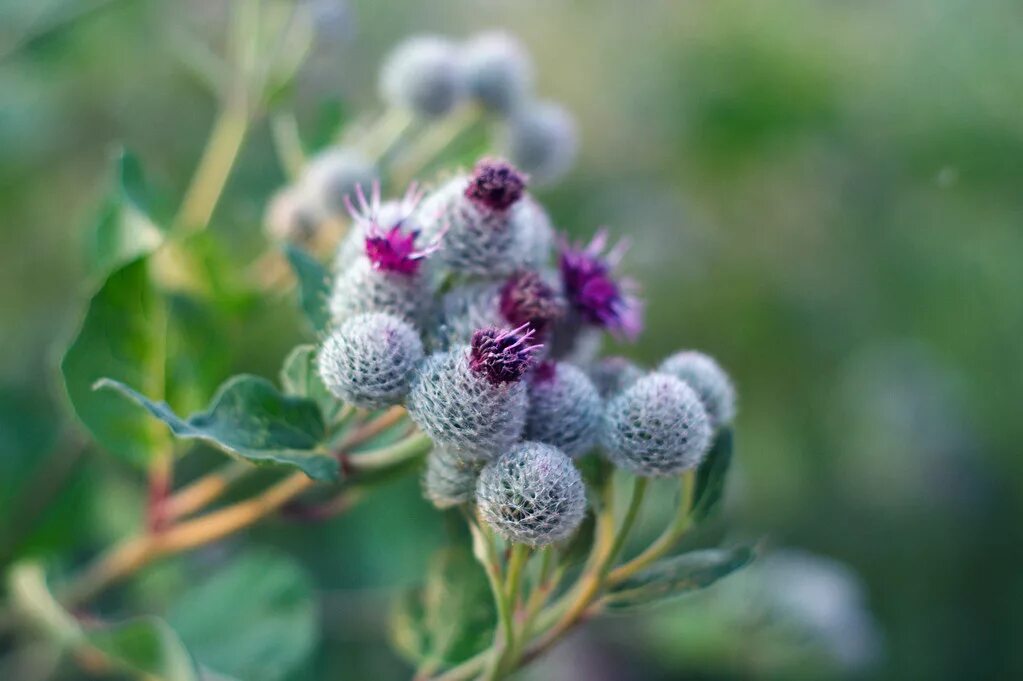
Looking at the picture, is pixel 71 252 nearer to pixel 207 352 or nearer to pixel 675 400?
pixel 207 352

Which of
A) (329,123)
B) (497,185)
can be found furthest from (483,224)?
(329,123)

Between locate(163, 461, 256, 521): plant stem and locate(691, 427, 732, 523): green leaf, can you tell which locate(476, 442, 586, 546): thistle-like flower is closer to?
locate(691, 427, 732, 523): green leaf

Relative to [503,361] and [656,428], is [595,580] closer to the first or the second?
[656,428]

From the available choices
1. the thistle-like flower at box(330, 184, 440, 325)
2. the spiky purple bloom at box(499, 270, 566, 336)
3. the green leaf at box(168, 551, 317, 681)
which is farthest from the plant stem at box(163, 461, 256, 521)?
the spiky purple bloom at box(499, 270, 566, 336)

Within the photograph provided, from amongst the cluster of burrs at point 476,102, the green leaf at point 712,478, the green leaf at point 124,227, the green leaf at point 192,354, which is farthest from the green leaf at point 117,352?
the green leaf at point 712,478

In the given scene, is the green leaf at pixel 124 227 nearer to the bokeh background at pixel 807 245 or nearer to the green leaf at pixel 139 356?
the green leaf at pixel 139 356

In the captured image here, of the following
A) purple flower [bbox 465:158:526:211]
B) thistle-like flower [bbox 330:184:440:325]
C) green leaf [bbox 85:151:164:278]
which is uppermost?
green leaf [bbox 85:151:164:278]
